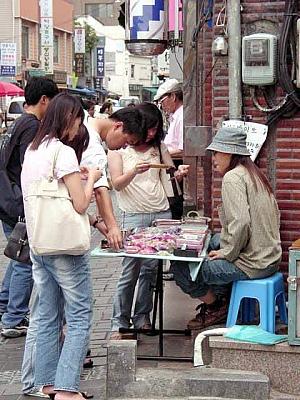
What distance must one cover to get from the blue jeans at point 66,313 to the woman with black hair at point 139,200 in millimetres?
1020

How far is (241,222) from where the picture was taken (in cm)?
536

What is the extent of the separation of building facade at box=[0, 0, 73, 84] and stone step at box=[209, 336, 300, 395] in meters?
34.8

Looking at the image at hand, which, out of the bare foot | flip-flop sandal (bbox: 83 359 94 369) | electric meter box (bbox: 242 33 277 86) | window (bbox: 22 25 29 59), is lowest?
flip-flop sandal (bbox: 83 359 94 369)

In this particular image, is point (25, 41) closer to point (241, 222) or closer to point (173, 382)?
point (241, 222)

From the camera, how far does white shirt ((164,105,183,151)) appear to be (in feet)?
30.4

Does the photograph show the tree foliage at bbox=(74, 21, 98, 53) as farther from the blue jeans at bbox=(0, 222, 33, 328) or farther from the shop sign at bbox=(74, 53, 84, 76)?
the blue jeans at bbox=(0, 222, 33, 328)

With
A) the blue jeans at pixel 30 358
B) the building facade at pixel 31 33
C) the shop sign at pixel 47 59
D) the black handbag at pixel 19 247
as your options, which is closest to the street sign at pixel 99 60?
the building facade at pixel 31 33

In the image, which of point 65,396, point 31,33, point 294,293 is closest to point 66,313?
point 65,396

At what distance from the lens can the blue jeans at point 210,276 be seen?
5488mm

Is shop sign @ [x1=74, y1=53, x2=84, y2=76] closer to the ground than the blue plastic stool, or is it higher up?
higher up

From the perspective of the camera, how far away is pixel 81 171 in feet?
17.8

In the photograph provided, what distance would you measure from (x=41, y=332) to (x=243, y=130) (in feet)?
6.35

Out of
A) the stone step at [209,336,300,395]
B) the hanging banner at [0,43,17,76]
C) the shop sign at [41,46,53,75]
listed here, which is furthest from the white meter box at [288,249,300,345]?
the hanging banner at [0,43,17,76]

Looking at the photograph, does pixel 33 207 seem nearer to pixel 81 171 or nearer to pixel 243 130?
pixel 81 171
